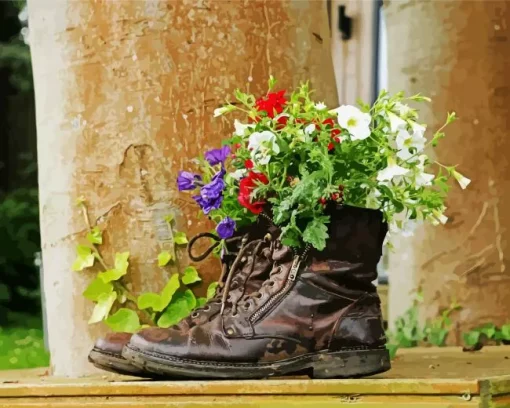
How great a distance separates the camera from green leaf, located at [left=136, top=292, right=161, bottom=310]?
1545mm

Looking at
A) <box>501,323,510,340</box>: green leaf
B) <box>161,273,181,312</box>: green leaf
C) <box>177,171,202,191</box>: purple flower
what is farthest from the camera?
<box>501,323,510,340</box>: green leaf

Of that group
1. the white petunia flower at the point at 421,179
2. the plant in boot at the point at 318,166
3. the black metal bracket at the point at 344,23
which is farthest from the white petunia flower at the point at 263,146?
the black metal bracket at the point at 344,23

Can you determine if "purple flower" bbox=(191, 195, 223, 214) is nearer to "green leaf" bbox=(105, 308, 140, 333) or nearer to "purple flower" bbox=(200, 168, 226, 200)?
"purple flower" bbox=(200, 168, 226, 200)

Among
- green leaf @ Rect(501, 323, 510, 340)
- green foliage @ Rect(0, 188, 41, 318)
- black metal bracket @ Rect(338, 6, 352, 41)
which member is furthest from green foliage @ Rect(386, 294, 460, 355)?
green foliage @ Rect(0, 188, 41, 318)

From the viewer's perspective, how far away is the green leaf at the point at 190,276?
61.6 inches

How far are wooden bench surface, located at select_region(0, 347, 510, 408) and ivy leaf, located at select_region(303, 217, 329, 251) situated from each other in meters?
0.19

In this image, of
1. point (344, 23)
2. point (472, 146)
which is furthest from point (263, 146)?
point (344, 23)

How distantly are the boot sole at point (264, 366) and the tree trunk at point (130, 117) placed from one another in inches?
15.1

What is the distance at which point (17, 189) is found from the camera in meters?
5.14

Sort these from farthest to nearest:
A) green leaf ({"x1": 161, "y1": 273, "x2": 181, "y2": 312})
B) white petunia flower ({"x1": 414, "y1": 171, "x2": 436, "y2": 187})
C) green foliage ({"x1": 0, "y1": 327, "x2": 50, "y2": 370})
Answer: green foliage ({"x1": 0, "y1": 327, "x2": 50, "y2": 370})
green leaf ({"x1": 161, "y1": 273, "x2": 181, "y2": 312})
white petunia flower ({"x1": 414, "y1": 171, "x2": 436, "y2": 187})

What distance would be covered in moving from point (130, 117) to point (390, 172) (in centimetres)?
55

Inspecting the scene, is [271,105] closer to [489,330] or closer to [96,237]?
[96,237]

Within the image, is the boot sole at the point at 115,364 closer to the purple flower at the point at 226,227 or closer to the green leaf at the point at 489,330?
the purple flower at the point at 226,227

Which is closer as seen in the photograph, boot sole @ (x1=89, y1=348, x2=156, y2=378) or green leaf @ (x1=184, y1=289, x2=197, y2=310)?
boot sole @ (x1=89, y1=348, x2=156, y2=378)
